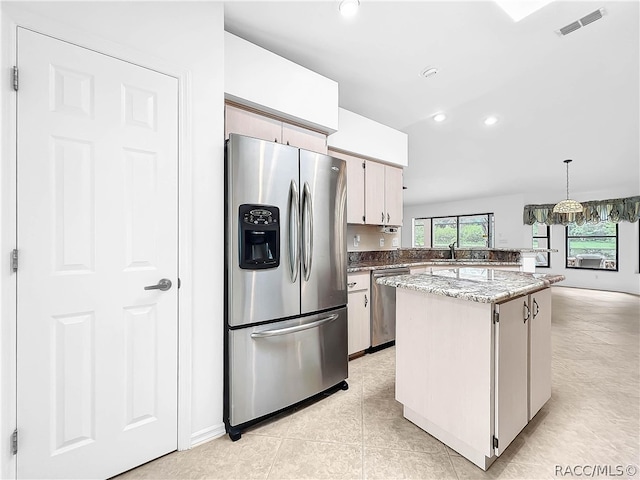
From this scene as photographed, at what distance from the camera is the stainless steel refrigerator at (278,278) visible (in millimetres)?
1677

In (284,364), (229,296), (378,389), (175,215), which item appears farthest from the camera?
(378,389)

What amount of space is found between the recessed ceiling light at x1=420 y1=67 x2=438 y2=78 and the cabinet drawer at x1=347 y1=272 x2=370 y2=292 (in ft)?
6.68

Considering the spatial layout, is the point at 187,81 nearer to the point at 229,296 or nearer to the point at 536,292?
the point at 229,296

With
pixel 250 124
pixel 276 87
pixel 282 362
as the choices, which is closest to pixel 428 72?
pixel 276 87

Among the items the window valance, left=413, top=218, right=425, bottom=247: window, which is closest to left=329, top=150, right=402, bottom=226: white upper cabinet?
the window valance

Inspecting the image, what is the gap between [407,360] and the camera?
1779 millimetres

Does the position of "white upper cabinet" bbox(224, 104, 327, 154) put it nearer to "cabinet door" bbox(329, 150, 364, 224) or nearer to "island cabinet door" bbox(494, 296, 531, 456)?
"cabinet door" bbox(329, 150, 364, 224)

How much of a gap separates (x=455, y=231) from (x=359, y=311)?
744 cm

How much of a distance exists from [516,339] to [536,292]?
401 millimetres

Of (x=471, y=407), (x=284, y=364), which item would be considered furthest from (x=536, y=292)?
(x=284, y=364)

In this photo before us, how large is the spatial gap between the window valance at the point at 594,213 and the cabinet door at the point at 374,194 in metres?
6.38

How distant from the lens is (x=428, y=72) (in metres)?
2.62

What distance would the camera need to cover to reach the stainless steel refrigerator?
1.68 metres

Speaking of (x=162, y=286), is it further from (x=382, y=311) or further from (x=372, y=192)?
(x=372, y=192)
